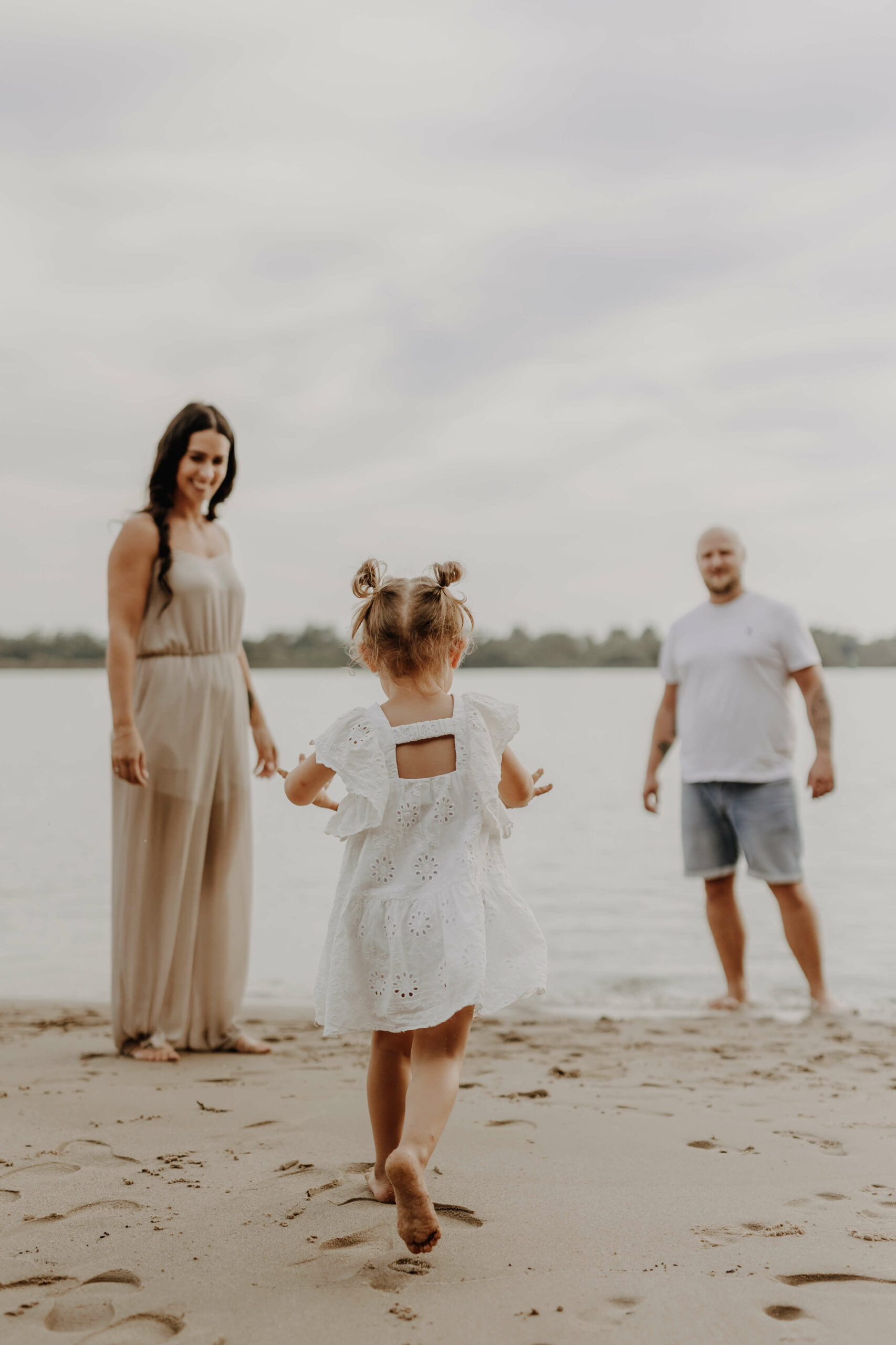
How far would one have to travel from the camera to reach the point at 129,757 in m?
3.92

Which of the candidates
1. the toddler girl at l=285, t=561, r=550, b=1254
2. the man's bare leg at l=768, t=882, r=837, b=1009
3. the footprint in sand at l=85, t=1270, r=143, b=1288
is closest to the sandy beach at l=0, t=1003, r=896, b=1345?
the footprint in sand at l=85, t=1270, r=143, b=1288

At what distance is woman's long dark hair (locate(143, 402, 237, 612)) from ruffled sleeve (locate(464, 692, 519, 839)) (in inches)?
70.7

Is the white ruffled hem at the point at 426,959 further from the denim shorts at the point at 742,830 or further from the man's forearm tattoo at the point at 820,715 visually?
the man's forearm tattoo at the point at 820,715

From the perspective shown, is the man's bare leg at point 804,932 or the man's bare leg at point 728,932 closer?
the man's bare leg at point 804,932

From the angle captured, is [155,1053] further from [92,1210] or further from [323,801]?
[323,801]

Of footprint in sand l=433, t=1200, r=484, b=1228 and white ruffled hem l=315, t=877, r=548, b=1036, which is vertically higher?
white ruffled hem l=315, t=877, r=548, b=1036

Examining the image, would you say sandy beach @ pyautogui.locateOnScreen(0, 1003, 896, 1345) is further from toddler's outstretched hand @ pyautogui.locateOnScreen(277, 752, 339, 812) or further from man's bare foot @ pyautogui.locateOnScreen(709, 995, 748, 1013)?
man's bare foot @ pyautogui.locateOnScreen(709, 995, 748, 1013)

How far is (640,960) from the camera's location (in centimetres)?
686

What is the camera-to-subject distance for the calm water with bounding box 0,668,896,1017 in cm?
632

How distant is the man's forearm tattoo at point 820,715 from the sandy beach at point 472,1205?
1606 millimetres

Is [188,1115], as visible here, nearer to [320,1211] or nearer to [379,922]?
[320,1211]

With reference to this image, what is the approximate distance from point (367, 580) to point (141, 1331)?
5.01 feet

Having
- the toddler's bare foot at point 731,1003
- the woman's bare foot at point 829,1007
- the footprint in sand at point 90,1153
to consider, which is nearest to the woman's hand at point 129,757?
the footprint in sand at point 90,1153

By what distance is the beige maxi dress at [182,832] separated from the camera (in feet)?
13.3
